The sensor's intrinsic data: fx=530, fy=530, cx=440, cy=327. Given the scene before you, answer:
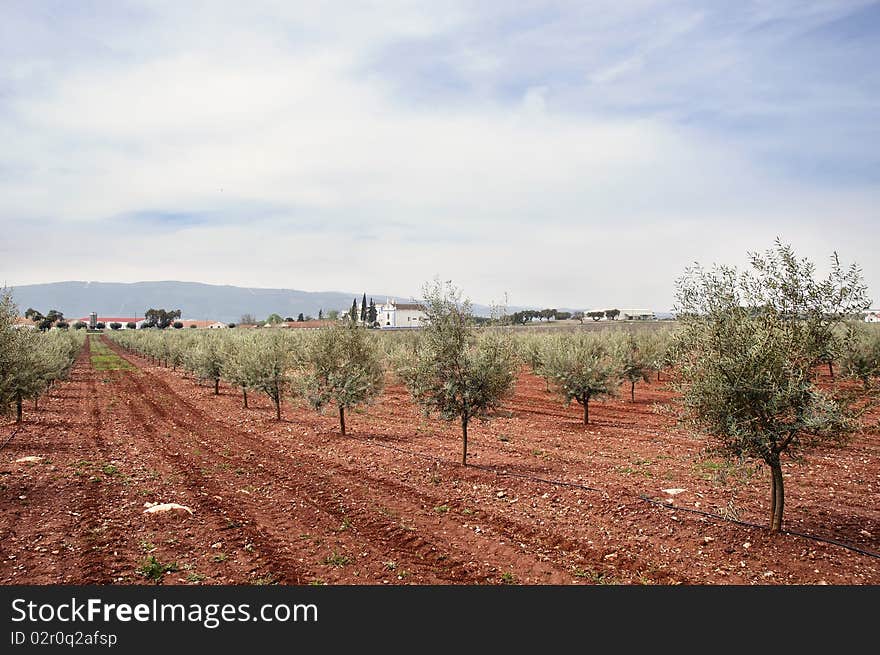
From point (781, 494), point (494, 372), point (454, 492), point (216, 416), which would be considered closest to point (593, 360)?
point (494, 372)

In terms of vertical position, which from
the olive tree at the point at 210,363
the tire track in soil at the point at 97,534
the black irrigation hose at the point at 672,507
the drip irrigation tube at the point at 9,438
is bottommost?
the tire track in soil at the point at 97,534

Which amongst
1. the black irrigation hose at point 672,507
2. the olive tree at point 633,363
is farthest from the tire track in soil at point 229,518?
the olive tree at point 633,363

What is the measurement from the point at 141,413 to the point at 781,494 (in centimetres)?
3637

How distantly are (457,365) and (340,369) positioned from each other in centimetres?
1025

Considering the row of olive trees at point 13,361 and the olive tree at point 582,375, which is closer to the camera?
the row of olive trees at point 13,361

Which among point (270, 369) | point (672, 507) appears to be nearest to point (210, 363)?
point (270, 369)

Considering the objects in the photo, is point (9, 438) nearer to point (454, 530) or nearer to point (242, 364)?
point (242, 364)

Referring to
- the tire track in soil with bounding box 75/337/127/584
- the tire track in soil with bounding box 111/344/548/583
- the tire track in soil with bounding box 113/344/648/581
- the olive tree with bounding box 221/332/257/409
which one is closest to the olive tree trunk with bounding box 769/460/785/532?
the tire track in soil with bounding box 113/344/648/581

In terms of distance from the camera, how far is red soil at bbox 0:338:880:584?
11.8 m

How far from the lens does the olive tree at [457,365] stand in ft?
64.4

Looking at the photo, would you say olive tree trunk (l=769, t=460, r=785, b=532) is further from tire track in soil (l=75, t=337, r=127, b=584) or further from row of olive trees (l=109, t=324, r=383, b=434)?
row of olive trees (l=109, t=324, r=383, b=434)

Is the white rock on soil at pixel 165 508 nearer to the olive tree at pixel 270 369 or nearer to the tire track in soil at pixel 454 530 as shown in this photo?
the tire track in soil at pixel 454 530

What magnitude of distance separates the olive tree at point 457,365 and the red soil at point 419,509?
105 inches

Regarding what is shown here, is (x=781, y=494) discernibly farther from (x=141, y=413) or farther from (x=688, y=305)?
(x=141, y=413)
